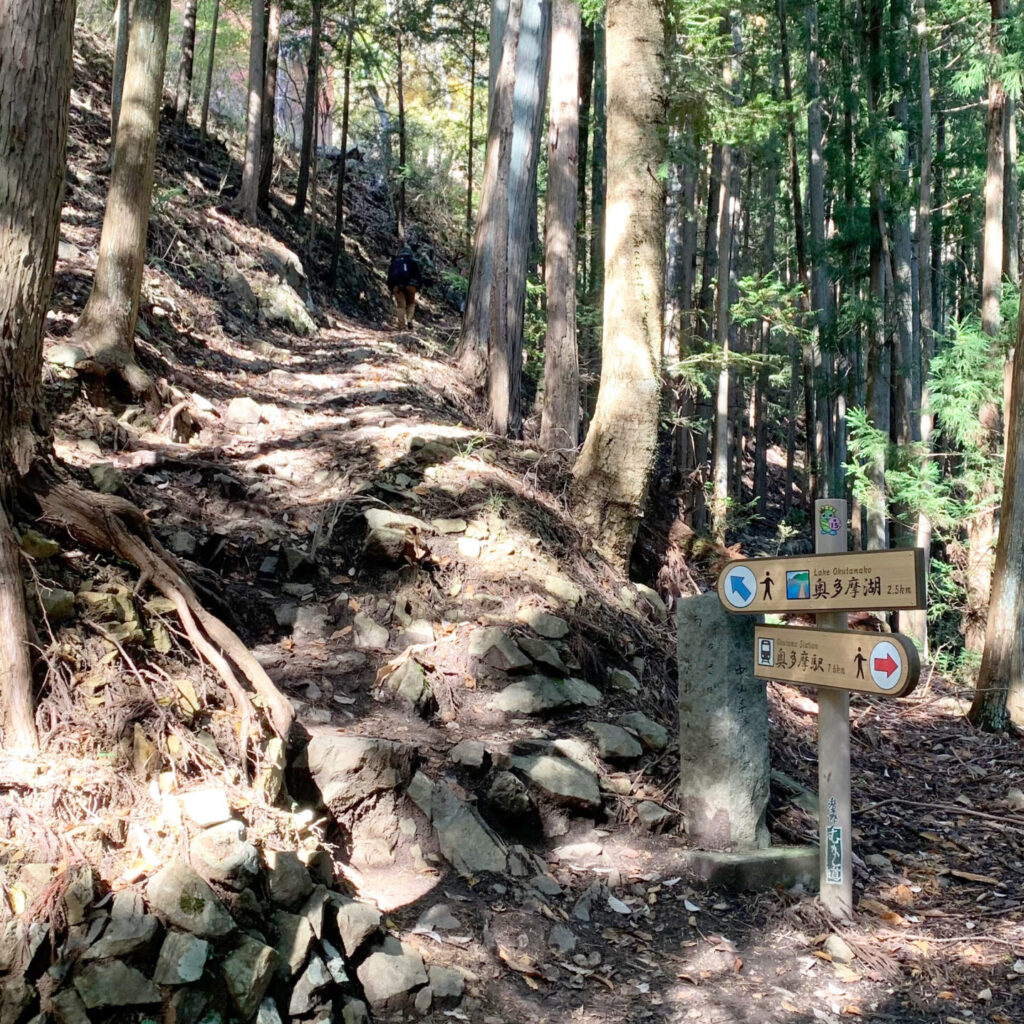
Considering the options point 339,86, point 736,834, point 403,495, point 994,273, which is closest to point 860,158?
point 994,273

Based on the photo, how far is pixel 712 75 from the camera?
8.09 metres

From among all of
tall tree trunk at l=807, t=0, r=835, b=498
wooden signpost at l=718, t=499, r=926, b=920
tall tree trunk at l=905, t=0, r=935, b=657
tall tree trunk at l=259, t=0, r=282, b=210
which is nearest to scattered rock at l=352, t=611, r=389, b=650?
wooden signpost at l=718, t=499, r=926, b=920

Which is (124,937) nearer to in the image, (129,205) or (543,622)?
(543,622)

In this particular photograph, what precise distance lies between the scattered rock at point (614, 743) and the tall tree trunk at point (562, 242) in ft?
14.0

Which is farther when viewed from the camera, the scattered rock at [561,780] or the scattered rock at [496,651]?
the scattered rock at [496,651]

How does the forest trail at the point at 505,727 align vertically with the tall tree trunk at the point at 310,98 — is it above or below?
below

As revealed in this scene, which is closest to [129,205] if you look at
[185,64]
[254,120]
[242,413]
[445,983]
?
[242,413]

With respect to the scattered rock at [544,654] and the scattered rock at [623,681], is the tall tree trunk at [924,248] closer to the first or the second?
the scattered rock at [623,681]

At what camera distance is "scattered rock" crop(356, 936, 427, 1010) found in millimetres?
3414

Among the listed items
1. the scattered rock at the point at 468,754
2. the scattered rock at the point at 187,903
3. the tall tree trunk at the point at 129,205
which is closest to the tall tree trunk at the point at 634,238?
the scattered rock at the point at 468,754

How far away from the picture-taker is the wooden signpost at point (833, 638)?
405 cm

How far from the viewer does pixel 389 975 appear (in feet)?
11.4

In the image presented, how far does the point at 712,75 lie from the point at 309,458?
5104 millimetres

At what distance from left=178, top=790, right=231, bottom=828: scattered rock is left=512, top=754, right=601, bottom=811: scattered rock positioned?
6.50ft
